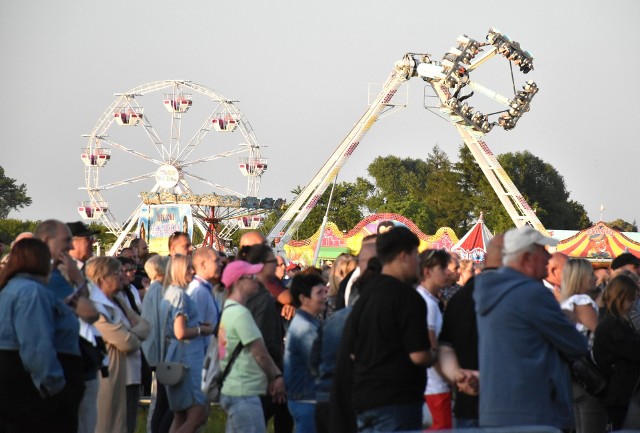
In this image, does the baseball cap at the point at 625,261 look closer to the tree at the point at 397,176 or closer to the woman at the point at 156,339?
the woman at the point at 156,339

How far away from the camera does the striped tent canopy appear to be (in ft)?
131

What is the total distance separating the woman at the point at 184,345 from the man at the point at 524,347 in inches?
155

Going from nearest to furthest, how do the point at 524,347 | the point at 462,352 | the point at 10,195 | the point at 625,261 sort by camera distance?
the point at 524,347
the point at 462,352
the point at 625,261
the point at 10,195

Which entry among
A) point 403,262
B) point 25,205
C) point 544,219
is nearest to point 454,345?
point 403,262

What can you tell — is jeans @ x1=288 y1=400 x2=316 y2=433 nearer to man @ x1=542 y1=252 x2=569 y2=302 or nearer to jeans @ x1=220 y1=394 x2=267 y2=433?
jeans @ x1=220 y1=394 x2=267 y2=433

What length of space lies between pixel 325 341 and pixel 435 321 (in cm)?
83

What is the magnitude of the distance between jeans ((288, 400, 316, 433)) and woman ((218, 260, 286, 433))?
0.39ft

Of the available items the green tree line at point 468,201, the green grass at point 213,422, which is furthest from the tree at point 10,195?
the green grass at point 213,422

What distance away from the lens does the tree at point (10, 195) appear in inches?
5025

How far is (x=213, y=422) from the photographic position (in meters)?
13.9

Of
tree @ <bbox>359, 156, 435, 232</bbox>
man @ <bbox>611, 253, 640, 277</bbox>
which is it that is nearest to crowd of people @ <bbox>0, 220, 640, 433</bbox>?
man @ <bbox>611, 253, 640, 277</bbox>

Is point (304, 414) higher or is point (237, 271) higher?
point (237, 271)

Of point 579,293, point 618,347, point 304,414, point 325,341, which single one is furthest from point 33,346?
point 618,347

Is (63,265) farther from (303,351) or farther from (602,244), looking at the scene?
(602,244)
